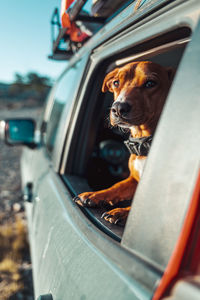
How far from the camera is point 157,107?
1.66 metres

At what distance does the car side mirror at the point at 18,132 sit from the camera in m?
3.07

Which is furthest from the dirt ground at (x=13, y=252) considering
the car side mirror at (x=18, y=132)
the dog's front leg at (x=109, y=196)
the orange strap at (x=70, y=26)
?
the orange strap at (x=70, y=26)

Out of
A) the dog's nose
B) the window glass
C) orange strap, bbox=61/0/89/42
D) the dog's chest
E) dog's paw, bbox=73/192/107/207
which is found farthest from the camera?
the window glass

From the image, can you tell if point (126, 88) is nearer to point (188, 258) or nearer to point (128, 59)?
point (128, 59)

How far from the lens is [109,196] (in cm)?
168

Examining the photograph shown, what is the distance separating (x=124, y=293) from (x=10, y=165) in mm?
8895

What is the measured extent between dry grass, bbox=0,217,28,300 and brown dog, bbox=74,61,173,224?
1848mm

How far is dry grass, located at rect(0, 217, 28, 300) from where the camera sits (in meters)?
2.75

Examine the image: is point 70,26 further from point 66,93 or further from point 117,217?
point 117,217

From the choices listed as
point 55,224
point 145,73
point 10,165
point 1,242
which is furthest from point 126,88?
point 10,165

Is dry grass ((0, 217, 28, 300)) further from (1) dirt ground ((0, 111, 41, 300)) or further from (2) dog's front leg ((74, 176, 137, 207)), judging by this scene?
(2) dog's front leg ((74, 176, 137, 207))

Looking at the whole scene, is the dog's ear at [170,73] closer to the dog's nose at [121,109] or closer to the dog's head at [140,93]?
the dog's head at [140,93]

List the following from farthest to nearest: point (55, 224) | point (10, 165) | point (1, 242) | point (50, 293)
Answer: point (10, 165)
point (1, 242)
point (55, 224)
point (50, 293)

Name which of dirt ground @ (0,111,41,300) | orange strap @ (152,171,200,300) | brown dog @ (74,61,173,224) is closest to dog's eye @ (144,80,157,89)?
brown dog @ (74,61,173,224)
